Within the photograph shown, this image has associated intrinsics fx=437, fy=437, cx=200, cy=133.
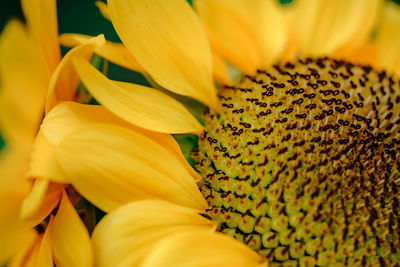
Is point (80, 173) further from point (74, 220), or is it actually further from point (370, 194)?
point (370, 194)

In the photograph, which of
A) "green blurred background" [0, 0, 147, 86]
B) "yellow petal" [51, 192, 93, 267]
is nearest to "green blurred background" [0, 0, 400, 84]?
"green blurred background" [0, 0, 147, 86]

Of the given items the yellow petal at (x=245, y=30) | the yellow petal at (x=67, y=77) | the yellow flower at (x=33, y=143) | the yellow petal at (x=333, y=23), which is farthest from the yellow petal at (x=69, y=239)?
the yellow petal at (x=333, y=23)

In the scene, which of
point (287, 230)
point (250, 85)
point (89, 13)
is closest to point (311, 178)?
point (287, 230)

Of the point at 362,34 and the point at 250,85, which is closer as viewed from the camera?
the point at 250,85

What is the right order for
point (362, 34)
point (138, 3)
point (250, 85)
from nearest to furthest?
point (138, 3) < point (250, 85) < point (362, 34)

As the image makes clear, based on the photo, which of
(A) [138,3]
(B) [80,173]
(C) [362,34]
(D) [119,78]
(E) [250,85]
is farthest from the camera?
(C) [362,34]

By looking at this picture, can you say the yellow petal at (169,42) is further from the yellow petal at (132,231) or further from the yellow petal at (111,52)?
the yellow petal at (132,231)

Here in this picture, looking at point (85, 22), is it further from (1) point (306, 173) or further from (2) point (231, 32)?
(1) point (306, 173)
